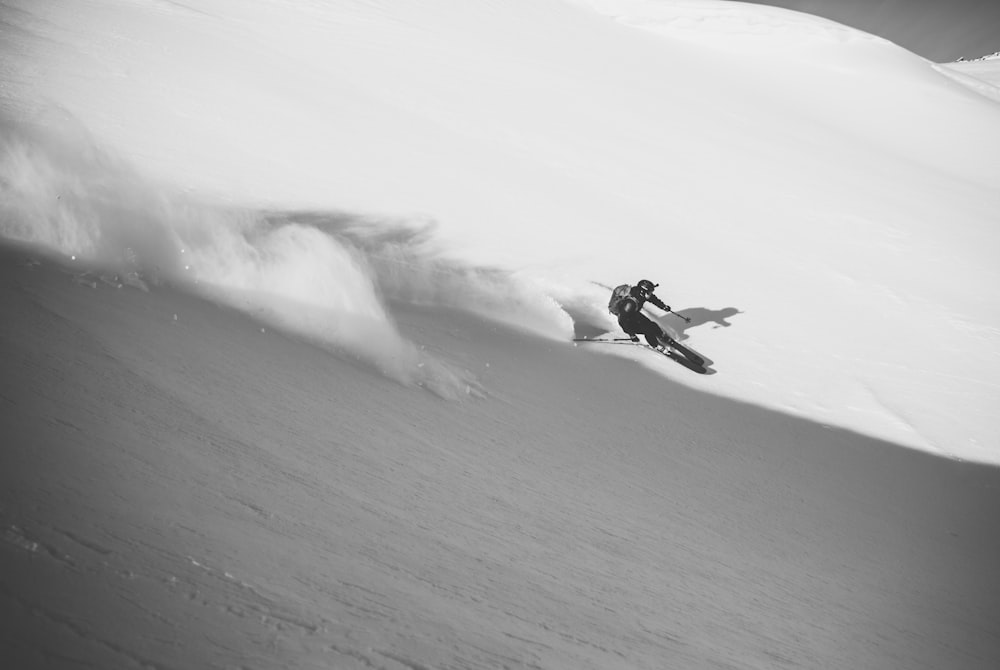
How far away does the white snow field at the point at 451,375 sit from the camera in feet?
9.39

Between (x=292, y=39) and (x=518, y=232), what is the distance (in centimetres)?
1080

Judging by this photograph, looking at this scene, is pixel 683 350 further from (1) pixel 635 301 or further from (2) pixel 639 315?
(1) pixel 635 301

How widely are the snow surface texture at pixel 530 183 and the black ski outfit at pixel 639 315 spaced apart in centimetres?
44

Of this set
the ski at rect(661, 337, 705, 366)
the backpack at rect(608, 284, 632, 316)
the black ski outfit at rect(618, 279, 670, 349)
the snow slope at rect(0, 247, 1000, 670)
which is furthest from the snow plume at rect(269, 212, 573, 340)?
the snow slope at rect(0, 247, 1000, 670)

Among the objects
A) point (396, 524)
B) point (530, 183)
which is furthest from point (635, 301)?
point (530, 183)

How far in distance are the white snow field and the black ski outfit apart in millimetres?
381

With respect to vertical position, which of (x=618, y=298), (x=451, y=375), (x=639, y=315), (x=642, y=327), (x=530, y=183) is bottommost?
(x=451, y=375)

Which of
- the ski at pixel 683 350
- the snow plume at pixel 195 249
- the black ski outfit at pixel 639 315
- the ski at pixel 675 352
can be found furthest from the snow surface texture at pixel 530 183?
the black ski outfit at pixel 639 315

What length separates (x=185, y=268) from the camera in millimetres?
6320

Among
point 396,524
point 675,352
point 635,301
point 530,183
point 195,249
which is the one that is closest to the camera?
point 396,524

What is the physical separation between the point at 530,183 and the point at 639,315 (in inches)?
267

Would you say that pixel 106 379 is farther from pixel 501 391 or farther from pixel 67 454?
pixel 501 391

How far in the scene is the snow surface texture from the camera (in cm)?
766

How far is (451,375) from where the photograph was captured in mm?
6215
